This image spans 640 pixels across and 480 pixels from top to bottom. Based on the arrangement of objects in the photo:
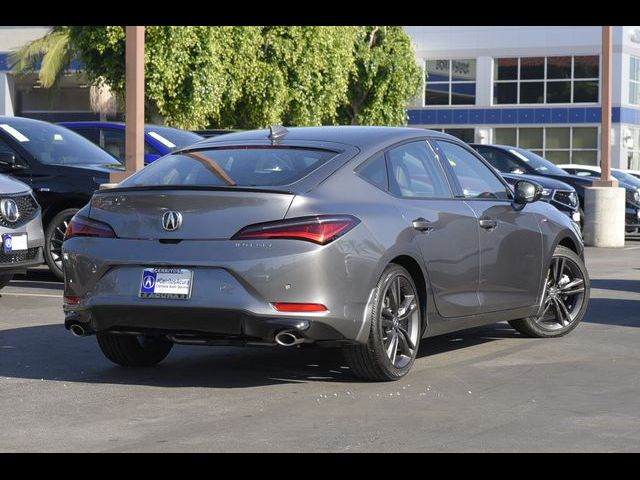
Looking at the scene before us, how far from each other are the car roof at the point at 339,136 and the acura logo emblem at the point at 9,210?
4055 mm

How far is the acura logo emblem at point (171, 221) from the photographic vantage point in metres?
7.52

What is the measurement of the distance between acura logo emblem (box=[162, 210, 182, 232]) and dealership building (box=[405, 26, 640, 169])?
54.4 metres

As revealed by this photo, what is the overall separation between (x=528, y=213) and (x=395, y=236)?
2.01m

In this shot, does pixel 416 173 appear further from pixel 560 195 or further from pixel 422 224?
pixel 560 195

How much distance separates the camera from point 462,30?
64438 mm

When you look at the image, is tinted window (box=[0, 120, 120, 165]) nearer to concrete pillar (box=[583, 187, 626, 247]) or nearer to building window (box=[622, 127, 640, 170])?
concrete pillar (box=[583, 187, 626, 247])

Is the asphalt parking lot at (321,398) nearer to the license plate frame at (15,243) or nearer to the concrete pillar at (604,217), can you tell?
the license plate frame at (15,243)

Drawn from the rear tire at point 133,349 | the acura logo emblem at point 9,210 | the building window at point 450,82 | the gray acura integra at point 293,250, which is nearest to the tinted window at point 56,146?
the acura logo emblem at point 9,210

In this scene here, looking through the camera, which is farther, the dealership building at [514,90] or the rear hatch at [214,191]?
the dealership building at [514,90]

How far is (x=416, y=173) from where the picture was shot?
8.57m

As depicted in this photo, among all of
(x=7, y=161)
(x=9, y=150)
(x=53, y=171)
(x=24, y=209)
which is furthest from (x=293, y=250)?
(x=9, y=150)

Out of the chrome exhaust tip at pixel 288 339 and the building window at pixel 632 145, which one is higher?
the building window at pixel 632 145

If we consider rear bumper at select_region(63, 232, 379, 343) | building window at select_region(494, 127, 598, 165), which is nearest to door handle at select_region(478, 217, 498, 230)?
rear bumper at select_region(63, 232, 379, 343)

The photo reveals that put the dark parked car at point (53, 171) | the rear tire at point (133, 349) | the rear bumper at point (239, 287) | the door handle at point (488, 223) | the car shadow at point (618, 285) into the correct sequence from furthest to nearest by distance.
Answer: the car shadow at point (618, 285)
the dark parked car at point (53, 171)
the door handle at point (488, 223)
the rear tire at point (133, 349)
the rear bumper at point (239, 287)
